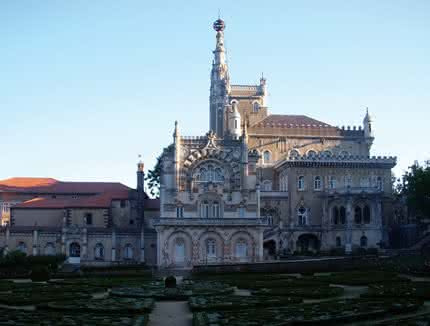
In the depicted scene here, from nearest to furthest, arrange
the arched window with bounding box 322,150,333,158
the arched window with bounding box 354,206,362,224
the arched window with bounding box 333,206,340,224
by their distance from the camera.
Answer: the arched window with bounding box 354,206,362,224 → the arched window with bounding box 333,206,340,224 → the arched window with bounding box 322,150,333,158

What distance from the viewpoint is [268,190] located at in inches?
3494

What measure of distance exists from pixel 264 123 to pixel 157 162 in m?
17.3

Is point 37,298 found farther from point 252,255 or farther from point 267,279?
point 252,255

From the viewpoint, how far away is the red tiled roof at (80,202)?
80.8m

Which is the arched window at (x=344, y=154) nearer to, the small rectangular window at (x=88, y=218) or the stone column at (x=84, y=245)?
the small rectangular window at (x=88, y=218)

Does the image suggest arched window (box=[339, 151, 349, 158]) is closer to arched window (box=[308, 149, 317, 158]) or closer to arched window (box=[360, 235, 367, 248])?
arched window (box=[308, 149, 317, 158])

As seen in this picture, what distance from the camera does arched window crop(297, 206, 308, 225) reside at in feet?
281

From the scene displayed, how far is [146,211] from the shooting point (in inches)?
3290

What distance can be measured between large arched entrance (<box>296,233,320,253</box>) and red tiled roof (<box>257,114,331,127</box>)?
59.9 feet

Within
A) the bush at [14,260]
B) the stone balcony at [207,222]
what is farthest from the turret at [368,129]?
the bush at [14,260]

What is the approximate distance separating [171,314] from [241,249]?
44.6 meters

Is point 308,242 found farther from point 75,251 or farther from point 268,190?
point 75,251

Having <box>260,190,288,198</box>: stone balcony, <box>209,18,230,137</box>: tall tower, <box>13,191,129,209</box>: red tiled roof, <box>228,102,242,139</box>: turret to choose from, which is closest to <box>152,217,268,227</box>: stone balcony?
<box>13,191,129,209</box>: red tiled roof

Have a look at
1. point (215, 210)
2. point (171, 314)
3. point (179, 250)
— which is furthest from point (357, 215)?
point (171, 314)
